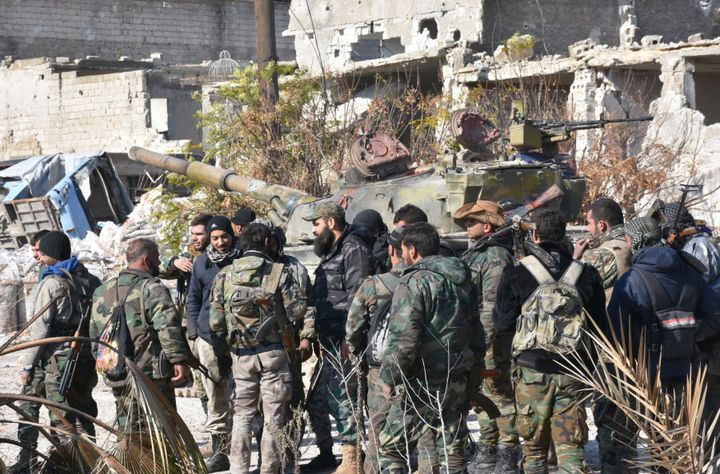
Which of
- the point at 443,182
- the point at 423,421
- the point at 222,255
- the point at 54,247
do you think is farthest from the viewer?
the point at 443,182

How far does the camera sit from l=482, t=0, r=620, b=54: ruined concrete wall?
24.3 metres

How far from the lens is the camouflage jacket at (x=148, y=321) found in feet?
23.9

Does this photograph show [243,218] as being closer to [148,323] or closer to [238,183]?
[148,323]

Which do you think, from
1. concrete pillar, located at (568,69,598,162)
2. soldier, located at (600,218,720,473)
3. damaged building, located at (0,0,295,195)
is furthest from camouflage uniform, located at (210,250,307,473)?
damaged building, located at (0,0,295,195)

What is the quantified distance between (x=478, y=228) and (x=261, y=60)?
10.9 m

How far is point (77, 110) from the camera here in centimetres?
3142

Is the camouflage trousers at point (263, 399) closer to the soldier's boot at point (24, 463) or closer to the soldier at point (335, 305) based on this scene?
the soldier at point (335, 305)

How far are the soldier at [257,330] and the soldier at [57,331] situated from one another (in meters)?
0.91

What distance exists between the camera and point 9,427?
9.89 metres

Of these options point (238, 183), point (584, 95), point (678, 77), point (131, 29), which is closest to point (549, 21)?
point (584, 95)

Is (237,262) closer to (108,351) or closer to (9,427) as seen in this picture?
(108,351)

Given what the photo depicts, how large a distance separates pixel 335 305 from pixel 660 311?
2.22m

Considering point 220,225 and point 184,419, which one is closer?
point 220,225

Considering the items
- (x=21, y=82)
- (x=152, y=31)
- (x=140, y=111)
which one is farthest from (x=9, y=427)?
(x=152, y=31)
